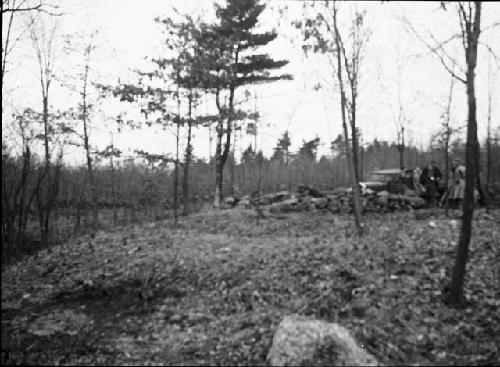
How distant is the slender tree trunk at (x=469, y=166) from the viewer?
525cm

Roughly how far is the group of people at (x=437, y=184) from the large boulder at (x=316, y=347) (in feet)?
26.1

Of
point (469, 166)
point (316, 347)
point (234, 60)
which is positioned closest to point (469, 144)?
point (469, 166)

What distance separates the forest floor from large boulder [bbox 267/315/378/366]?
0.24 m

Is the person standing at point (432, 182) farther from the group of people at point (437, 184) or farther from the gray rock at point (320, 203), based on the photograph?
the gray rock at point (320, 203)

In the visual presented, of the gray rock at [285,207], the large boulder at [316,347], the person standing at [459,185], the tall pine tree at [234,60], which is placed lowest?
the large boulder at [316,347]

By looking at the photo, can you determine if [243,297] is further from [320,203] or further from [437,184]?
[437,184]

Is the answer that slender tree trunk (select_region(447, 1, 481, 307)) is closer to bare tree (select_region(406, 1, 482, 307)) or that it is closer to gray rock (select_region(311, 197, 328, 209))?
bare tree (select_region(406, 1, 482, 307))

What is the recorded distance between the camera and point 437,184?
13773mm

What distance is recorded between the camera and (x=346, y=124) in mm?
9617

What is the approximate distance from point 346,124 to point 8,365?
8634 mm

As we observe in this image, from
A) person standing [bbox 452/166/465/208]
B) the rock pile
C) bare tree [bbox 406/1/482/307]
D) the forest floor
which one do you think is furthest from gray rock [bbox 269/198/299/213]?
bare tree [bbox 406/1/482/307]

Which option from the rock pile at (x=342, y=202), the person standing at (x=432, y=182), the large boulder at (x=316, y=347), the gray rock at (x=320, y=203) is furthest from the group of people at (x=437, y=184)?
the large boulder at (x=316, y=347)

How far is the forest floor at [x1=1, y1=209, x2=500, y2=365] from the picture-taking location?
4785 mm

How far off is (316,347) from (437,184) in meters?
11.6
